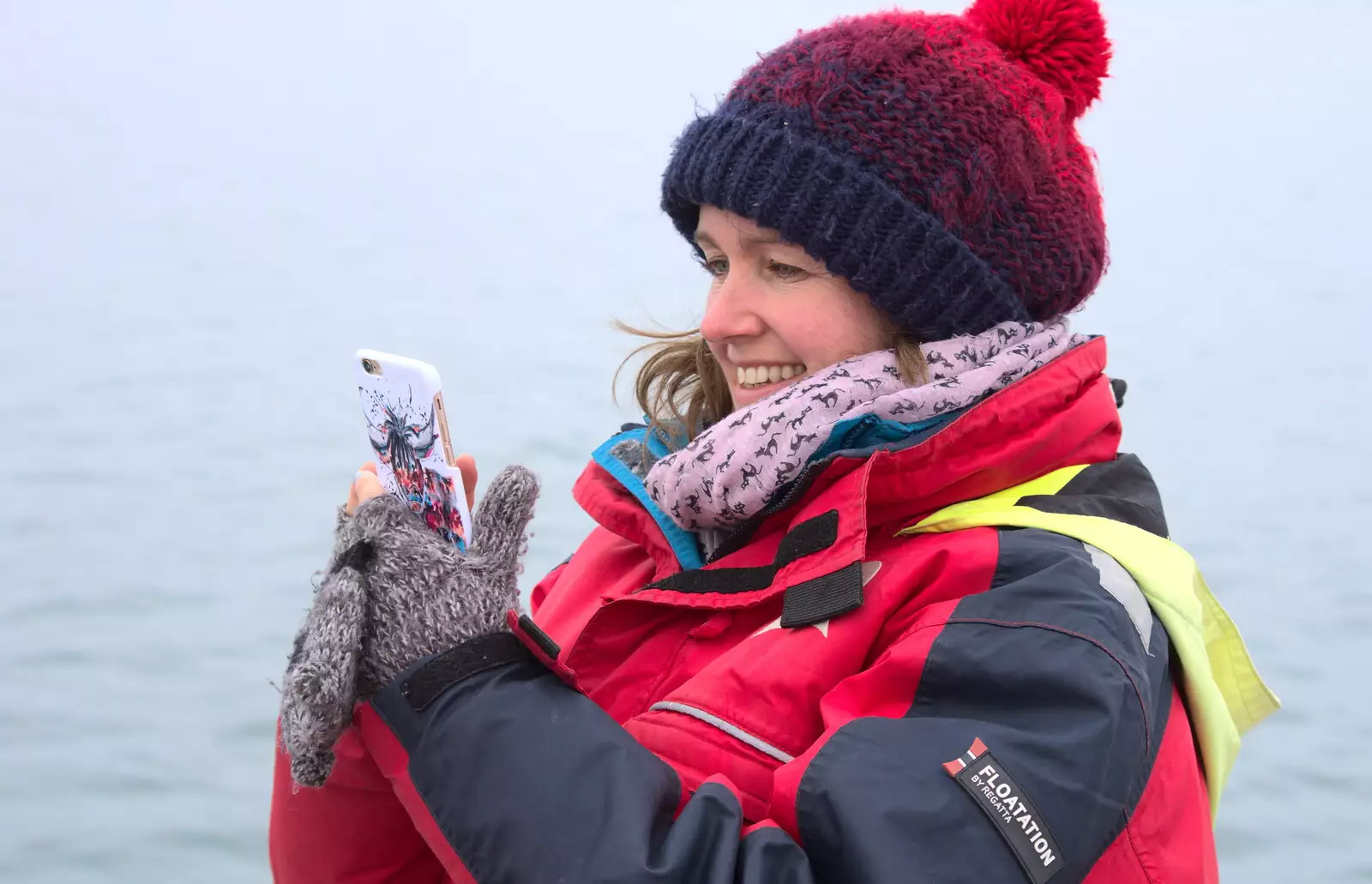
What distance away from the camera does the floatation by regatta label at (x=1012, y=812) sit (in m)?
0.90

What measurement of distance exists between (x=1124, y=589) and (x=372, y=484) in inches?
26.7

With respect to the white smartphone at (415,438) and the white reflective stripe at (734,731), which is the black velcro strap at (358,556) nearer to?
the white smartphone at (415,438)

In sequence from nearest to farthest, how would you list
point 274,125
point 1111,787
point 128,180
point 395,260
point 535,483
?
point 1111,787
point 535,483
point 395,260
point 128,180
point 274,125

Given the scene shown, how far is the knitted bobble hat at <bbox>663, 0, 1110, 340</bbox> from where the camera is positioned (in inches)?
48.1

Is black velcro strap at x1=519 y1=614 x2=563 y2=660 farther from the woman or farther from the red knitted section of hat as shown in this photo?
the red knitted section of hat

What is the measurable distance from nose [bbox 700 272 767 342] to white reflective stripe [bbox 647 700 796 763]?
0.41 meters

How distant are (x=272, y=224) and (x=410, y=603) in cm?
500

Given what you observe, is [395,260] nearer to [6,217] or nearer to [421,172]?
[421,172]

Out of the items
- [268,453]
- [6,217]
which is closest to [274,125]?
[6,217]

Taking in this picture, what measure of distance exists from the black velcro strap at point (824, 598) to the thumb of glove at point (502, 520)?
0.25 meters

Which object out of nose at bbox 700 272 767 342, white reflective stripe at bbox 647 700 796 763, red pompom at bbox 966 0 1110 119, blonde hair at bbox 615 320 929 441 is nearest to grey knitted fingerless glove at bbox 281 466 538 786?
white reflective stripe at bbox 647 700 796 763

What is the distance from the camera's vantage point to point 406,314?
16.3ft

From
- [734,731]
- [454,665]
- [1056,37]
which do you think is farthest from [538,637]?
[1056,37]

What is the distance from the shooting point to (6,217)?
18.0 feet
